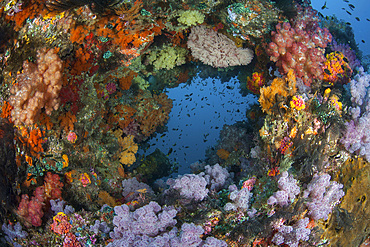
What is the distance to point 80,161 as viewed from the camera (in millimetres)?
4473

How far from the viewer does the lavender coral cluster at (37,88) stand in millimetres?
3367

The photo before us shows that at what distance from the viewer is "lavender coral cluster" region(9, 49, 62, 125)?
337 centimetres

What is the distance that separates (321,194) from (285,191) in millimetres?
708

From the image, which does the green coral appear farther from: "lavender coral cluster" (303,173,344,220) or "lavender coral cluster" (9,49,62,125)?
"lavender coral cluster" (303,173,344,220)

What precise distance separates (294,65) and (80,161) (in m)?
4.66

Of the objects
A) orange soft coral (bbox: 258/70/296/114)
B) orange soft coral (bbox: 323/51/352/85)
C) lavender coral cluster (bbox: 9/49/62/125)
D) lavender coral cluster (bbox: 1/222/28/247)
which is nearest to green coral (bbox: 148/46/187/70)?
orange soft coral (bbox: 258/70/296/114)

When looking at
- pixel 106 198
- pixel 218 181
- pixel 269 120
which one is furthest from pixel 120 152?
pixel 269 120

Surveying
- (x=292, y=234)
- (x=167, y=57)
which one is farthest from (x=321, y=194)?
(x=167, y=57)

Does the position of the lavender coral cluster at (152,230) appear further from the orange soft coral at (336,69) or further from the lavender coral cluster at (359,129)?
the orange soft coral at (336,69)

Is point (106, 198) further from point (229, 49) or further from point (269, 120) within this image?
point (229, 49)

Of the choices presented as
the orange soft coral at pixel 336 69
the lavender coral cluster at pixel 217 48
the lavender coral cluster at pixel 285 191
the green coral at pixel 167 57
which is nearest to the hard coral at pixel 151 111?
the green coral at pixel 167 57

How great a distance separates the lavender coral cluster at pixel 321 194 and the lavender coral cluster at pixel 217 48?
368 cm

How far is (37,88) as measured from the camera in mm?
3447

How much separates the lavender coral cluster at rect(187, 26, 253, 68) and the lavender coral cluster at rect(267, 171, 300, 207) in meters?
3.72
